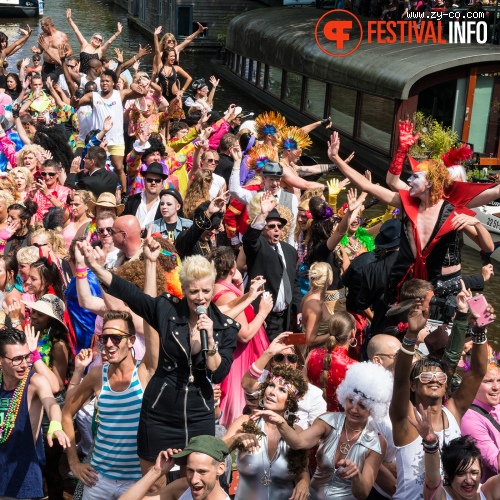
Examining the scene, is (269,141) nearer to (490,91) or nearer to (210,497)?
(210,497)

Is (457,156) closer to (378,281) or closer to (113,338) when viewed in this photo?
(378,281)

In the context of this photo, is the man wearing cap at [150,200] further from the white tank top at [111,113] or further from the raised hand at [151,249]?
the white tank top at [111,113]

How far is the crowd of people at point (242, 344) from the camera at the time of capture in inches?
196

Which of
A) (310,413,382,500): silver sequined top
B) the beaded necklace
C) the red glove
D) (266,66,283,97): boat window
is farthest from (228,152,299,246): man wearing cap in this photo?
(266,66,283,97): boat window

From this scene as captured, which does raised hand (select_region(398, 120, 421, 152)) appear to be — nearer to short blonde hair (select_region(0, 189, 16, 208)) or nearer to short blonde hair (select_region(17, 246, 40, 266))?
short blonde hair (select_region(17, 246, 40, 266))

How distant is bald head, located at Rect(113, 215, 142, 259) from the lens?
22.2ft

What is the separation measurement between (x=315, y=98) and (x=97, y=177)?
12913 mm

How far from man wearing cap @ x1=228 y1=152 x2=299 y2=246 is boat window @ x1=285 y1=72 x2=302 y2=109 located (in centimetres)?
1452

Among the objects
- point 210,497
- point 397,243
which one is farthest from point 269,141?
point 210,497

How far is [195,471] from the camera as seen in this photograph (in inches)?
177

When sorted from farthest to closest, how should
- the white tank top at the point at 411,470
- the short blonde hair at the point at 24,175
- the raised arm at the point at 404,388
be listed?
the short blonde hair at the point at 24,175 → the white tank top at the point at 411,470 → the raised arm at the point at 404,388

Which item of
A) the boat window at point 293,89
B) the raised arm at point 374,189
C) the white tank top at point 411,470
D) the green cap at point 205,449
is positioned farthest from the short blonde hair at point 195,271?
the boat window at point 293,89

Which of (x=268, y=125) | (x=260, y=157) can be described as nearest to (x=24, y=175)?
(x=260, y=157)

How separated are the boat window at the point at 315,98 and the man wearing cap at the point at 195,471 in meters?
17.4
